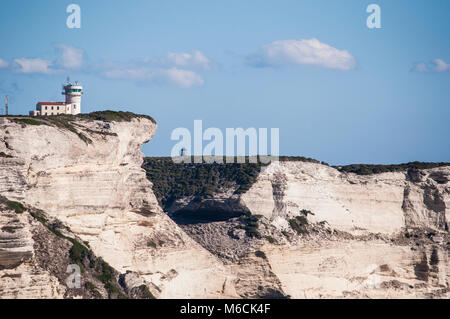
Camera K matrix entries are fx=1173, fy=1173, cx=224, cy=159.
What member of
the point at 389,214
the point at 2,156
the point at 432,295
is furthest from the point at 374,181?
the point at 2,156

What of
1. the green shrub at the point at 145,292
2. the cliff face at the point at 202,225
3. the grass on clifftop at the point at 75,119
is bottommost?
the green shrub at the point at 145,292

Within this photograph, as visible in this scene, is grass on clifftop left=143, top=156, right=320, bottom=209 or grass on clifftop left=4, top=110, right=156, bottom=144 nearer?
grass on clifftop left=4, top=110, right=156, bottom=144

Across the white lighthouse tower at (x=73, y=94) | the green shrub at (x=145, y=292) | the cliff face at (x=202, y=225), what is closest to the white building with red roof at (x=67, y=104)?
the white lighthouse tower at (x=73, y=94)

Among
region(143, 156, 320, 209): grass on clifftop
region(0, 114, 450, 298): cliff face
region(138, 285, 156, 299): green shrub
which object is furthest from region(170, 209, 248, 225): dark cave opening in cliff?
region(138, 285, 156, 299): green shrub

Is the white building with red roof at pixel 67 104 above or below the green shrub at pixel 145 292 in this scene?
above

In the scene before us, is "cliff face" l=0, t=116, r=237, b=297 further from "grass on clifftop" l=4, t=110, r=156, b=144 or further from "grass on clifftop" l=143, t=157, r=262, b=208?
"grass on clifftop" l=143, t=157, r=262, b=208

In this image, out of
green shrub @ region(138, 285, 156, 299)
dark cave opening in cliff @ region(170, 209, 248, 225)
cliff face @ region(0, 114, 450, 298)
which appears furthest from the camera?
dark cave opening in cliff @ region(170, 209, 248, 225)

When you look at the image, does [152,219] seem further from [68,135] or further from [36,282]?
[36,282]

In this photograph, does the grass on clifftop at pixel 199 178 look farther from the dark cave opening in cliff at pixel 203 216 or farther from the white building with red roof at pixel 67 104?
the white building with red roof at pixel 67 104

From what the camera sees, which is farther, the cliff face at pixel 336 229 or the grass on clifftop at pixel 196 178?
the grass on clifftop at pixel 196 178

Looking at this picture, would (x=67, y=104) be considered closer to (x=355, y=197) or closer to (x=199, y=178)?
(x=199, y=178)

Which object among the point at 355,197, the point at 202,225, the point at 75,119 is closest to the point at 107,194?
the point at 75,119
